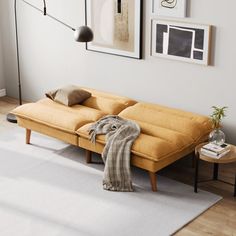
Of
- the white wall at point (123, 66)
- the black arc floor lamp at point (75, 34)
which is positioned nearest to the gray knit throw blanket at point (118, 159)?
the white wall at point (123, 66)

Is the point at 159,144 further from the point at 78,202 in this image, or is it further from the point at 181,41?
the point at 181,41

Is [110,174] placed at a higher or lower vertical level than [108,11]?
lower

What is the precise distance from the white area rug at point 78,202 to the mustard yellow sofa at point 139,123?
20 centimetres

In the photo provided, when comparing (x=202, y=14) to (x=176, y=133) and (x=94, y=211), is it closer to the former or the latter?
(x=176, y=133)

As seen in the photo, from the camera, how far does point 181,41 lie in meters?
4.57

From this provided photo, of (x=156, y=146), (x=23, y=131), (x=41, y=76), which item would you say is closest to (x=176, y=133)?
(x=156, y=146)

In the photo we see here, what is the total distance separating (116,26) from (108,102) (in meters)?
0.78

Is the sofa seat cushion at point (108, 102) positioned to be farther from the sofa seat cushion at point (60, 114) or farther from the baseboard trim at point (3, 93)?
the baseboard trim at point (3, 93)

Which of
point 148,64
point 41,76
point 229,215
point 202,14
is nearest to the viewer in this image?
point 229,215

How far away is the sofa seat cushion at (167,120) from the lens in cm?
428

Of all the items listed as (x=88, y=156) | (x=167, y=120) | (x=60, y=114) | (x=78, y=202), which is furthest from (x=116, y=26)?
(x=78, y=202)

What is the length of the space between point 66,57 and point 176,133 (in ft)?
6.25

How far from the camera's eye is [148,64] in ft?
16.1

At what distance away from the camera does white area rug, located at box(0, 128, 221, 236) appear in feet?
11.8
